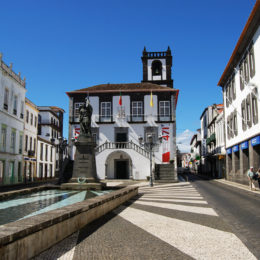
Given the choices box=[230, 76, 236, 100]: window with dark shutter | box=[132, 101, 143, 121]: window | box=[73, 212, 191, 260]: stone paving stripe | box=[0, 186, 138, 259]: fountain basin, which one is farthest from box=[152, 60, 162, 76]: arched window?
box=[73, 212, 191, 260]: stone paving stripe

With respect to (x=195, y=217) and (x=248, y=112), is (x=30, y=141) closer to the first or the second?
(x=248, y=112)

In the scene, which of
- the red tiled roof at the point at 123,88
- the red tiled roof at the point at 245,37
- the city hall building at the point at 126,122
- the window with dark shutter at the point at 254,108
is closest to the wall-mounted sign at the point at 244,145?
the window with dark shutter at the point at 254,108

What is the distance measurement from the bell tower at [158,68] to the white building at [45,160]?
59.3 feet

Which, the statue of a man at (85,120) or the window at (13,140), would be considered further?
the window at (13,140)

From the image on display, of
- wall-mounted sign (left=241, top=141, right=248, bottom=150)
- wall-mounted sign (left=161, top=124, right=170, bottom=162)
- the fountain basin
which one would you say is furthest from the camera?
wall-mounted sign (left=161, top=124, right=170, bottom=162)

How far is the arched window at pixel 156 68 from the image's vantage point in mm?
45069

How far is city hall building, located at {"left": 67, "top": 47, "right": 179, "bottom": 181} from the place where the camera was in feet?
111

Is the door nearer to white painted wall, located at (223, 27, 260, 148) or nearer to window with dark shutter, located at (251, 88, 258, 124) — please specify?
white painted wall, located at (223, 27, 260, 148)

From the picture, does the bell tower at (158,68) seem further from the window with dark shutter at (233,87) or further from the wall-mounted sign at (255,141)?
the wall-mounted sign at (255,141)

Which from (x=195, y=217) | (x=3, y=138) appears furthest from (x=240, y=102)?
(x=3, y=138)

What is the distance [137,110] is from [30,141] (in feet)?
47.4

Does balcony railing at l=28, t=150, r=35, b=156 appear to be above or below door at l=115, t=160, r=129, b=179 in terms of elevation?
above

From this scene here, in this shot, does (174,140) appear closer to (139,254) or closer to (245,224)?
(245,224)

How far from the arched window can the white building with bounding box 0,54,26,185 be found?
65.2 ft
